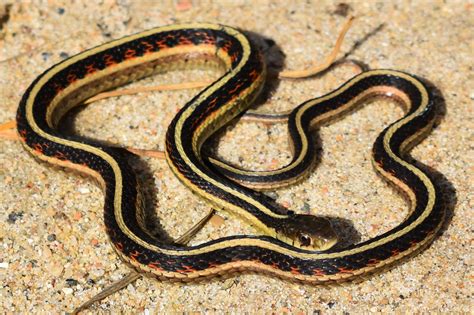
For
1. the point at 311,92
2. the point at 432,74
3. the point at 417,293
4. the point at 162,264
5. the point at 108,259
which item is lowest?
the point at 108,259

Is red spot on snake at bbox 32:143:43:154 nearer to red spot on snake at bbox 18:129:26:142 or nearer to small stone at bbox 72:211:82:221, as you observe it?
red spot on snake at bbox 18:129:26:142

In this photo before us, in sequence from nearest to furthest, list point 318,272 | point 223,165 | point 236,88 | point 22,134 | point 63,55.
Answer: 1. point 318,272
2. point 223,165
3. point 22,134
4. point 236,88
5. point 63,55

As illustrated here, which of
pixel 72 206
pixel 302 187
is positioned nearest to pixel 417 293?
pixel 302 187

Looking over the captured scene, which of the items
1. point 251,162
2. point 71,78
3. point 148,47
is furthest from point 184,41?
point 251,162

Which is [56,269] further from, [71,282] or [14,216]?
[14,216]

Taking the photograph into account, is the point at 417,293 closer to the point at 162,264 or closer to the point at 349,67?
the point at 162,264

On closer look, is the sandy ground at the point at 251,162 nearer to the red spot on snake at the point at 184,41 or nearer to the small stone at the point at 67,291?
the small stone at the point at 67,291

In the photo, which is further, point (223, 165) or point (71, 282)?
point (223, 165)
